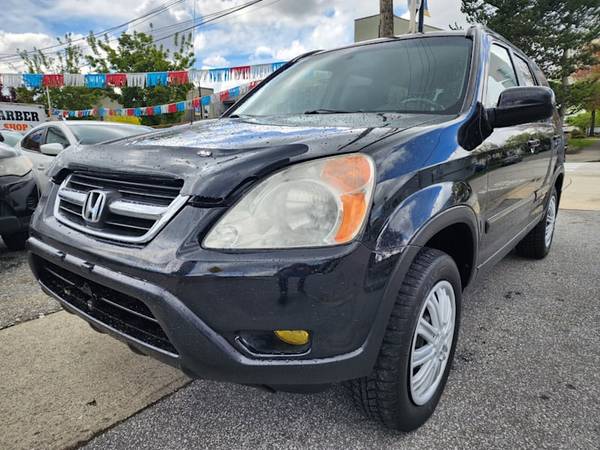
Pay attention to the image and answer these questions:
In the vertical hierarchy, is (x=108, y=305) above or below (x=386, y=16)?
below

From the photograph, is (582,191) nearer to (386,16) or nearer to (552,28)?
(386,16)

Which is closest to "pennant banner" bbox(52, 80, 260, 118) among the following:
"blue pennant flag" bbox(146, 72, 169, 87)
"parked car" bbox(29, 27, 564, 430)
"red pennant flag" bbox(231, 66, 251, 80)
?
"red pennant flag" bbox(231, 66, 251, 80)

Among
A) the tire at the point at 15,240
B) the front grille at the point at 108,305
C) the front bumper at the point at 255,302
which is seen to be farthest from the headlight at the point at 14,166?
the front bumper at the point at 255,302

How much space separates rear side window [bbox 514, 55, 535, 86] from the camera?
318cm

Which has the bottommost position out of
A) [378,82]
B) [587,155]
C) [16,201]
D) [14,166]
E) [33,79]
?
[587,155]

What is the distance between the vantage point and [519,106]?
2.00m

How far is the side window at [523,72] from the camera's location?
3175 millimetres

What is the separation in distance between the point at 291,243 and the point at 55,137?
19.1 ft

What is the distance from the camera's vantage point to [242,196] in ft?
4.41

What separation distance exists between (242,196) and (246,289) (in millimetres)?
285

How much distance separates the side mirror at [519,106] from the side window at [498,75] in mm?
190

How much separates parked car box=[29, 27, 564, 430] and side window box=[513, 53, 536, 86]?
4.19 feet

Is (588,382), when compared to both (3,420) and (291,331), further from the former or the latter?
(3,420)

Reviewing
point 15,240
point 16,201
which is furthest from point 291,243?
point 15,240
